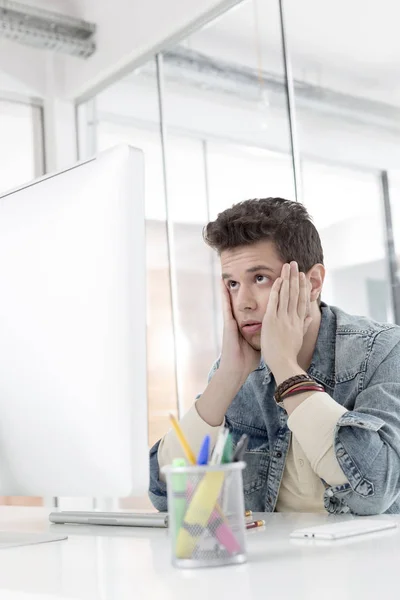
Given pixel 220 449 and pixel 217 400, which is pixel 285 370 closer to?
pixel 217 400

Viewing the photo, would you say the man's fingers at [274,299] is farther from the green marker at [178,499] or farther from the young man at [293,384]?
the green marker at [178,499]

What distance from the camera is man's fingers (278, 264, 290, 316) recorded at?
1.70 m

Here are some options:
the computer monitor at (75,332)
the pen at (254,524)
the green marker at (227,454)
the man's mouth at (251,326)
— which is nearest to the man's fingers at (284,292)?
the man's mouth at (251,326)

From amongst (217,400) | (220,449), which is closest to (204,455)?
(220,449)

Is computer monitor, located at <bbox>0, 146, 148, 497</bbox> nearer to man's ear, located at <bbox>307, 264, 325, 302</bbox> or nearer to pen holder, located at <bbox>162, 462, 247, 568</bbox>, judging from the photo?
pen holder, located at <bbox>162, 462, 247, 568</bbox>

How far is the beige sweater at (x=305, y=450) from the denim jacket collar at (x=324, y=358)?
144mm

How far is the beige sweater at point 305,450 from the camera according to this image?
142cm

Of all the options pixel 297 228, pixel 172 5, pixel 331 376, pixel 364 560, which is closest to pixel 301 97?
pixel 172 5

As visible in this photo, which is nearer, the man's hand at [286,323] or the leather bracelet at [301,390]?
the leather bracelet at [301,390]

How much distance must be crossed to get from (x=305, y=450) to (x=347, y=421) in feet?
0.34

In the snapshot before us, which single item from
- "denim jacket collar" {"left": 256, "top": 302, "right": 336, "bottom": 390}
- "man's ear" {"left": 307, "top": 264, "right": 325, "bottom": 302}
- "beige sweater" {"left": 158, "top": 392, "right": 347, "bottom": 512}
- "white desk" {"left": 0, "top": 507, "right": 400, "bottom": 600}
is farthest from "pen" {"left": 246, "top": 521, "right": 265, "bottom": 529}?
"man's ear" {"left": 307, "top": 264, "right": 325, "bottom": 302}

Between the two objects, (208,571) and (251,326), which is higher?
(251,326)

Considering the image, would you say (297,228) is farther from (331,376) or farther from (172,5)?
(172,5)

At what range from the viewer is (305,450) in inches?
56.4
